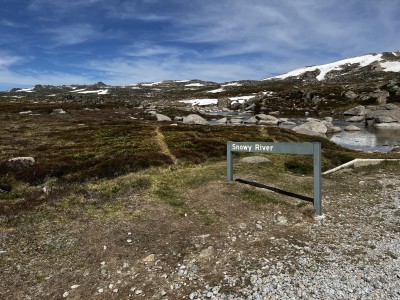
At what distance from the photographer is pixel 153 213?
51.4ft

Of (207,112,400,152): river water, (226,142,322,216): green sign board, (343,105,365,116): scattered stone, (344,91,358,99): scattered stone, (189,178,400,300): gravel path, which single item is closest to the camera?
(189,178,400,300): gravel path

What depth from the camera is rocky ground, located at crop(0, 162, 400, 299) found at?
384 inches

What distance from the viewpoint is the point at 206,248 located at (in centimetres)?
1220

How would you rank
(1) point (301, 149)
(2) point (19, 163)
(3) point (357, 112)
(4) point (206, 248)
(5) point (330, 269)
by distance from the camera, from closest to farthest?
(5) point (330, 269)
(4) point (206, 248)
(1) point (301, 149)
(2) point (19, 163)
(3) point (357, 112)

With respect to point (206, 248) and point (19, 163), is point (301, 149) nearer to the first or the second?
point (206, 248)

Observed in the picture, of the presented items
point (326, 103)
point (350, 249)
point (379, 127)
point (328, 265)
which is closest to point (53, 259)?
point (328, 265)

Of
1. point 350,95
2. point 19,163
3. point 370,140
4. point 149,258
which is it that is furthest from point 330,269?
point 350,95

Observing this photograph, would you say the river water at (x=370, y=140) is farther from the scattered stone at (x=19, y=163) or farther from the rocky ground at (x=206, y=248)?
the scattered stone at (x=19, y=163)

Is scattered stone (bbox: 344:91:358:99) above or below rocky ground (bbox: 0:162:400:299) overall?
above

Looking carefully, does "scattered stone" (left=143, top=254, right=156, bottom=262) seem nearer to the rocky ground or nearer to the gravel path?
the rocky ground

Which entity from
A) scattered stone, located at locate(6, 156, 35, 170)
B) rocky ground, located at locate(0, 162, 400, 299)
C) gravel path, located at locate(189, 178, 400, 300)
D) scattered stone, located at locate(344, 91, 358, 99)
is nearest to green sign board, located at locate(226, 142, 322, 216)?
rocky ground, located at locate(0, 162, 400, 299)

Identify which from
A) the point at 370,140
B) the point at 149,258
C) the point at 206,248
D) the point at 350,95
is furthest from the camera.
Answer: the point at 350,95

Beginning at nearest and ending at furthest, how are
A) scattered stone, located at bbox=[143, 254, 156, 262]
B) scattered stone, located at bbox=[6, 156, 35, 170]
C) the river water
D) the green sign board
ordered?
1. scattered stone, located at bbox=[143, 254, 156, 262]
2. the green sign board
3. scattered stone, located at bbox=[6, 156, 35, 170]
4. the river water

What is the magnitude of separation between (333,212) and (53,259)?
12.0m
